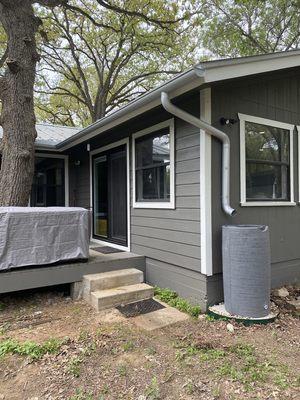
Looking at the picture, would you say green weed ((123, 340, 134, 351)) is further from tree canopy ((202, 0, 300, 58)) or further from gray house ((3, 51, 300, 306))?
tree canopy ((202, 0, 300, 58))

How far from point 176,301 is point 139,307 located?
0.47m

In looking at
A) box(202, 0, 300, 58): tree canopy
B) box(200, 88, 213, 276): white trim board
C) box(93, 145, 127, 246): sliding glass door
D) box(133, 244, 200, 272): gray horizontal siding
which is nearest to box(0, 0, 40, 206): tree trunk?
box(93, 145, 127, 246): sliding glass door

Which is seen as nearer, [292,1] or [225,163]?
[225,163]

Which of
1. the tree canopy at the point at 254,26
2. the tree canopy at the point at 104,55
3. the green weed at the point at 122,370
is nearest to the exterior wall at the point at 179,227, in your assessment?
the green weed at the point at 122,370

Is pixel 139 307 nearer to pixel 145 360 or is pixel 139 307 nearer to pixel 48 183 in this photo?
pixel 145 360

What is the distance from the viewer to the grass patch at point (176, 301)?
367 cm

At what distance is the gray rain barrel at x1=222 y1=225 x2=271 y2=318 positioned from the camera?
3.36 metres

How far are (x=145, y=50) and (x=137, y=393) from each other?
1557cm

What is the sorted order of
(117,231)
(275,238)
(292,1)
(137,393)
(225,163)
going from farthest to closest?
(292,1) < (117,231) < (275,238) < (225,163) < (137,393)

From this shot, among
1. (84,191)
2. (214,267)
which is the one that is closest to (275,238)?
(214,267)

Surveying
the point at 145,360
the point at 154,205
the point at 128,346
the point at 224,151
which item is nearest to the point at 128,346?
the point at 128,346

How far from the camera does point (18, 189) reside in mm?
4887

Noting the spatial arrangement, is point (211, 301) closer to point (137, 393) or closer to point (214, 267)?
point (214, 267)

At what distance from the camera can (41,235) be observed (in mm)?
3928
